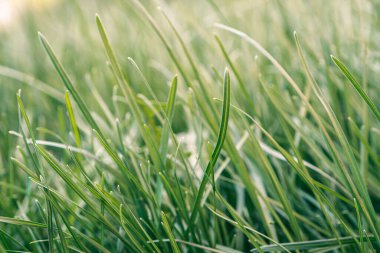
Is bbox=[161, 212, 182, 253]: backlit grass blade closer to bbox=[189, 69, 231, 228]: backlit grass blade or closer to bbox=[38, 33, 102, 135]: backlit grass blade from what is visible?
bbox=[189, 69, 231, 228]: backlit grass blade

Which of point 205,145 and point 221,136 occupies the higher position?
point 221,136

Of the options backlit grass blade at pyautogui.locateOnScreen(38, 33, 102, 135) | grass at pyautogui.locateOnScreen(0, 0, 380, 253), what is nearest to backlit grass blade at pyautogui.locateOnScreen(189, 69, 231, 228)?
grass at pyautogui.locateOnScreen(0, 0, 380, 253)

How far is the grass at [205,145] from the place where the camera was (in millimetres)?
482

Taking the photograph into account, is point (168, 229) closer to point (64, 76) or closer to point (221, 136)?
point (221, 136)

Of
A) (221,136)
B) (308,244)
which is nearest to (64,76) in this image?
(221,136)

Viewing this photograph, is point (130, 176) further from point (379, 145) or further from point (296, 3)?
point (296, 3)

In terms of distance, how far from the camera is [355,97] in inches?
27.3

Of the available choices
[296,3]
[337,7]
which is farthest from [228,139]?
[296,3]

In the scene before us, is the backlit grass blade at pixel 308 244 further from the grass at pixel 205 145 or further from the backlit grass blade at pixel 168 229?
the backlit grass blade at pixel 168 229

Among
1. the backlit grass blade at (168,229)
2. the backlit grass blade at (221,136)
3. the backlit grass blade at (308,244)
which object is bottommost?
the backlit grass blade at (308,244)

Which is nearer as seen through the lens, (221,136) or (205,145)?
(221,136)

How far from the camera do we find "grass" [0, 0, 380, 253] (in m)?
0.48

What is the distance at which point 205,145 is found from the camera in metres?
0.70

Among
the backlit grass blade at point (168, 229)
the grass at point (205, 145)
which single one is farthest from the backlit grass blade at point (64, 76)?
the backlit grass blade at point (168, 229)
